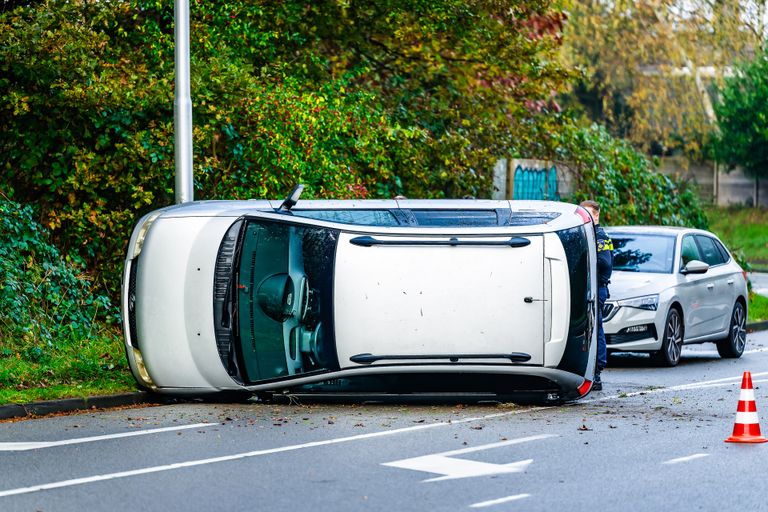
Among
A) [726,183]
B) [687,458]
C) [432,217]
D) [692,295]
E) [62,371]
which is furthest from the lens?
[726,183]

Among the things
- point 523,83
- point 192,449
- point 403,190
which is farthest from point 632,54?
point 192,449

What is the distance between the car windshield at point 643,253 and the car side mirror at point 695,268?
0.20m

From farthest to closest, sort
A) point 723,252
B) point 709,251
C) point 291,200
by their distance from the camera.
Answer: point 723,252 → point 709,251 → point 291,200

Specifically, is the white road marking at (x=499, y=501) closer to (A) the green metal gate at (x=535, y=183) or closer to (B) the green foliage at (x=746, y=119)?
(A) the green metal gate at (x=535, y=183)

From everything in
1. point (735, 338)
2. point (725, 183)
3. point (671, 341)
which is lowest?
point (735, 338)

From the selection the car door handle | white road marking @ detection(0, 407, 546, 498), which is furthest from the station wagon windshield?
white road marking @ detection(0, 407, 546, 498)

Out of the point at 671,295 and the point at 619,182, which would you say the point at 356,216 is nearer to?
the point at 671,295

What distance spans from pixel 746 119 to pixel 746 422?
4151cm

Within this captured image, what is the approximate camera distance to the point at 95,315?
52.6ft

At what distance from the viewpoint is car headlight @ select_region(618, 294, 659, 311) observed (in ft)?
53.1

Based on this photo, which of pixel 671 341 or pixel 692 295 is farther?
pixel 692 295

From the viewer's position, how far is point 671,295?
16.4m

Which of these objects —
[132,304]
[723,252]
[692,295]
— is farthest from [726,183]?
[132,304]

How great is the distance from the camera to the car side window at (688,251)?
17.3 metres
